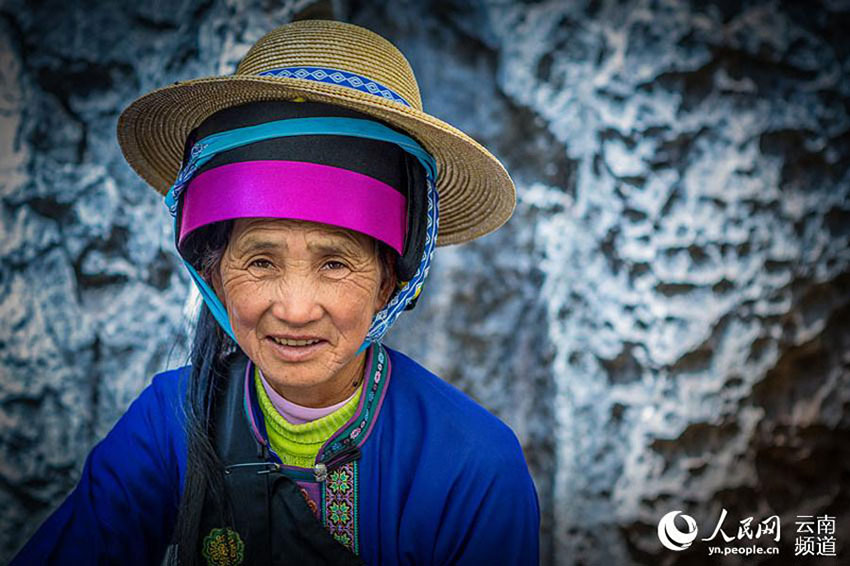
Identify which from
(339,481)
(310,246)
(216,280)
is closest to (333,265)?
(310,246)

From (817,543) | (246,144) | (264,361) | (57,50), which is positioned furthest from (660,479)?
(57,50)

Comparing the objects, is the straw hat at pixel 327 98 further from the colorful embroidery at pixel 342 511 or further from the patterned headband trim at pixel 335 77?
the colorful embroidery at pixel 342 511

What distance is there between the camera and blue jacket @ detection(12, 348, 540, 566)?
144cm

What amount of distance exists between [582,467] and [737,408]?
1.69ft

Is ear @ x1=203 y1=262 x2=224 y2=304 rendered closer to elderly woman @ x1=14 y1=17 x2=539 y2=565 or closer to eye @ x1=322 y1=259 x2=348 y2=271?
elderly woman @ x1=14 y1=17 x2=539 y2=565

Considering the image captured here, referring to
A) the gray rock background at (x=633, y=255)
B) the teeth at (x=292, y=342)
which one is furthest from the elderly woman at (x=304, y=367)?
the gray rock background at (x=633, y=255)

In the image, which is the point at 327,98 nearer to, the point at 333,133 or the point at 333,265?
the point at 333,133

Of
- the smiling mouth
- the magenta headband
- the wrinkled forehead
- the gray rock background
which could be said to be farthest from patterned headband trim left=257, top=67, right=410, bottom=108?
the gray rock background

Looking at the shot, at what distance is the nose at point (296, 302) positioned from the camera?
1307 millimetres

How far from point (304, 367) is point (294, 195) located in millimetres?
336

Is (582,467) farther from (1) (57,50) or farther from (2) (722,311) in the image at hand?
(1) (57,50)

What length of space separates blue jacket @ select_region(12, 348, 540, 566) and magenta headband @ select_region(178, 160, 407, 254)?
435 millimetres

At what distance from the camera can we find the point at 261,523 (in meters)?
1.46

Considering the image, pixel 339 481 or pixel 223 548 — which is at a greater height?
pixel 339 481
